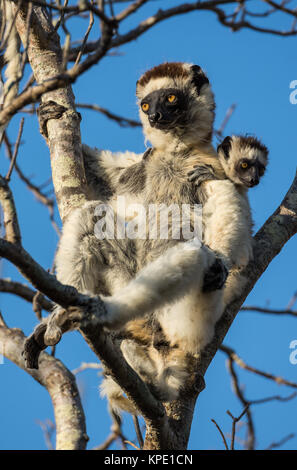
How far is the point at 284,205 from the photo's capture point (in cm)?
602

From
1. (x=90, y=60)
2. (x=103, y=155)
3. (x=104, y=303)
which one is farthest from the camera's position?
(x=103, y=155)

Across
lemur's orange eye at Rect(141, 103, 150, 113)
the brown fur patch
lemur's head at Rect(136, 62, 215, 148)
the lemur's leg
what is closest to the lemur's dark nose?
lemur's head at Rect(136, 62, 215, 148)

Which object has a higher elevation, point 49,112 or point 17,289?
point 49,112

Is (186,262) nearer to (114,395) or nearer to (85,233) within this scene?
(85,233)

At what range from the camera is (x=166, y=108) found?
6.28m

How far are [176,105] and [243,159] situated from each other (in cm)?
97

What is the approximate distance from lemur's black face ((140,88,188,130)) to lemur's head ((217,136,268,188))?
0.54m

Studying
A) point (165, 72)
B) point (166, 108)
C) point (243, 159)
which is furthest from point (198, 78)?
point (243, 159)

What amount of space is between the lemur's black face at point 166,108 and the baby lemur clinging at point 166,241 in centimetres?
1

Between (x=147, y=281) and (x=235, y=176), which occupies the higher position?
(x=235, y=176)

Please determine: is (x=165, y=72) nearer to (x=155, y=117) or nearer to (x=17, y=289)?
(x=155, y=117)
